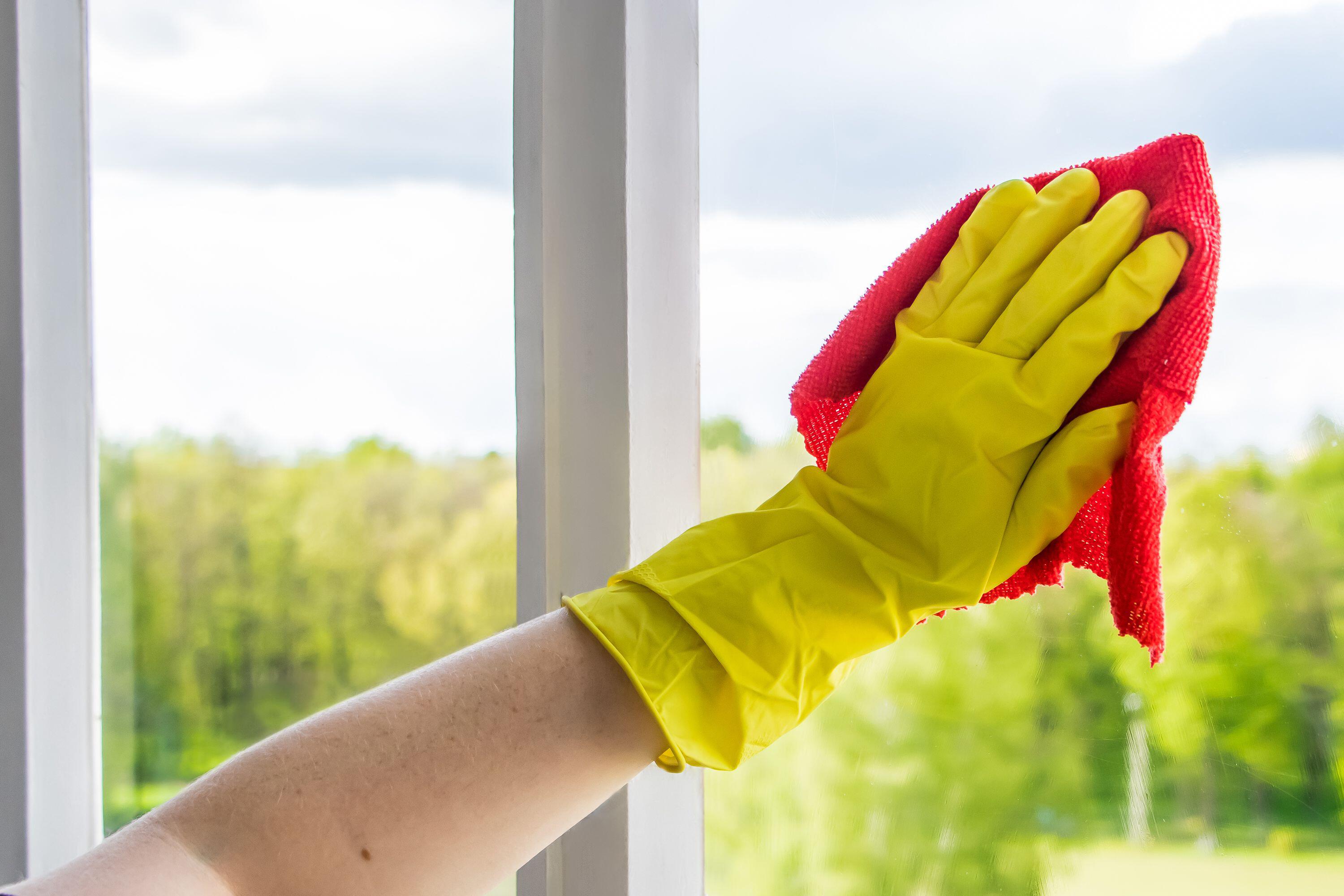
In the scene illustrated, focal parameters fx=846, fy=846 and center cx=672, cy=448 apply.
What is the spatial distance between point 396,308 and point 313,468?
21 cm

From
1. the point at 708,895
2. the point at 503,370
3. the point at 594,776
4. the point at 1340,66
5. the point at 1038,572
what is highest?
the point at 1340,66

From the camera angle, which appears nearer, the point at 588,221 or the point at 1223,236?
the point at 1223,236

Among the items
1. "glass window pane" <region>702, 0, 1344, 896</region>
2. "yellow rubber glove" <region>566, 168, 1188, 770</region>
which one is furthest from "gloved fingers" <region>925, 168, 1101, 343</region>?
"glass window pane" <region>702, 0, 1344, 896</region>

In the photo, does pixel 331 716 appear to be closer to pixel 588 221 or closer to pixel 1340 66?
pixel 588 221

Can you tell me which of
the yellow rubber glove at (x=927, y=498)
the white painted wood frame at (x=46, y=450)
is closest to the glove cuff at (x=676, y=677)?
the yellow rubber glove at (x=927, y=498)

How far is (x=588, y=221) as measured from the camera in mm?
609

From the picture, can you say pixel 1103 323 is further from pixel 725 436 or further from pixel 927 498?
pixel 725 436

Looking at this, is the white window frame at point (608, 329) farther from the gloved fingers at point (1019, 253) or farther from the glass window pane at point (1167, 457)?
the gloved fingers at point (1019, 253)

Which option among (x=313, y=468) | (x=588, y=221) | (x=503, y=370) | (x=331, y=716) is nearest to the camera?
(x=331, y=716)

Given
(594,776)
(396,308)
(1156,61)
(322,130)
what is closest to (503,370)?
(396,308)

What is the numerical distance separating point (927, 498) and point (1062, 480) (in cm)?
6

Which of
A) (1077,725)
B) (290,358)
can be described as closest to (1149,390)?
(1077,725)

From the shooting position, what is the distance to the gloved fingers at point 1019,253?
420 millimetres

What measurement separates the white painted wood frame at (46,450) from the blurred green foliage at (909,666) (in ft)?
0.25
